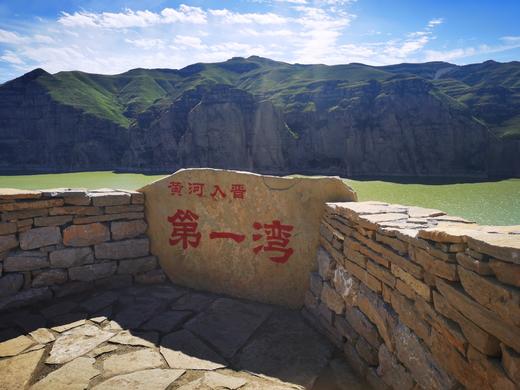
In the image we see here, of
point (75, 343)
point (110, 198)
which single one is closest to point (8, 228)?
point (110, 198)

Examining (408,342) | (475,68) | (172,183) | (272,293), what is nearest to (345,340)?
(408,342)

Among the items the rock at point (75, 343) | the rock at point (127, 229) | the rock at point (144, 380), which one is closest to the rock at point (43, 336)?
the rock at point (75, 343)

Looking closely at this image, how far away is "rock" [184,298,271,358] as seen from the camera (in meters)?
4.47

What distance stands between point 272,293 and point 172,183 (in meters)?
2.59

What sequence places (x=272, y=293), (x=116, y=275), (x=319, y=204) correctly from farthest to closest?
(x=116, y=275) < (x=272, y=293) < (x=319, y=204)

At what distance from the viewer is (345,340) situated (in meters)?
4.19

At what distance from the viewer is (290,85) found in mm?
79000

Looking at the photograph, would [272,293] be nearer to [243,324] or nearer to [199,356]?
[243,324]

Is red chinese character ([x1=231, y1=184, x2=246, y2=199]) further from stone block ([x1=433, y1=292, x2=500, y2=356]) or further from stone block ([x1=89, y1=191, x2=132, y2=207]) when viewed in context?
stone block ([x1=433, y1=292, x2=500, y2=356])

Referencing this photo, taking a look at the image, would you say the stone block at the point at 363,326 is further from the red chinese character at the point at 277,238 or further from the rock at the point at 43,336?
the rock at the point at 43,336

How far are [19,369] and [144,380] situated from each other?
147cm

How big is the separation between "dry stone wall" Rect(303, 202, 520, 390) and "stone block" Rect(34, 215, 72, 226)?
4.22 m

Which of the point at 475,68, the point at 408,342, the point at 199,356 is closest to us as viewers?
the point at 408,342

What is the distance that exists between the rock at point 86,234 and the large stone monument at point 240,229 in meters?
0.80
